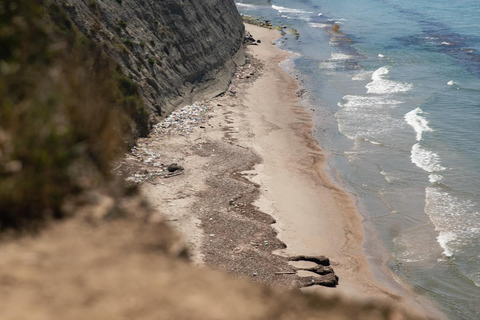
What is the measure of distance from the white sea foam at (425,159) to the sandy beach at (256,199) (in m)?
5.10

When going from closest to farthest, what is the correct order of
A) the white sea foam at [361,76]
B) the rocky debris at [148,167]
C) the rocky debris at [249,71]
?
the rocky debris at [148,167] < the rocky debris at [249,71] < the white sea foam at [361,76]

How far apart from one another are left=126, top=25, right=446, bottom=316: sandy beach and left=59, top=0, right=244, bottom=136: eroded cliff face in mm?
2310

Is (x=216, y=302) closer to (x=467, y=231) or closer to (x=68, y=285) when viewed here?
(x=68, y=285)

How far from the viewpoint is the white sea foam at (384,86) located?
41.6 metres

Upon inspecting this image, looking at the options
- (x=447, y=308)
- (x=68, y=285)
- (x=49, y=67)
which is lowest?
(x=447, y=308)

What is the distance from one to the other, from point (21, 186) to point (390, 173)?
22.5 m


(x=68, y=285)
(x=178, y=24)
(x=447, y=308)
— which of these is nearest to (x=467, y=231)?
(x=447, y=308)

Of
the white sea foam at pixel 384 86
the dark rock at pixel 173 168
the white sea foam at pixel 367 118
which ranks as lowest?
the white sea foam at pixel 367 118

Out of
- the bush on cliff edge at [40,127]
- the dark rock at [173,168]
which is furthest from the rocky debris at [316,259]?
the bush on cliff edge at [40,127]

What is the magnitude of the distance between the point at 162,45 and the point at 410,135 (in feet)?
56.3

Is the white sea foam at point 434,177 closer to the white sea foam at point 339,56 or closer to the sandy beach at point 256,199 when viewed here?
the sandy beach at point 256,199

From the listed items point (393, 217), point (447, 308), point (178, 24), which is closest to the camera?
point (447, 308)

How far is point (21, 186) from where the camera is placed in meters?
6.23

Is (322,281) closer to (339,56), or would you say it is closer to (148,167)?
(148,167)
